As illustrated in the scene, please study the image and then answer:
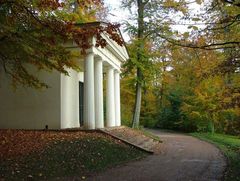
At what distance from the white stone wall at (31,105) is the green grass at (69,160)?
423 cm

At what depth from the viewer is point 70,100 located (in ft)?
62.6

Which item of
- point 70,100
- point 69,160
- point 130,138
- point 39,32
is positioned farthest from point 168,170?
point 70,100

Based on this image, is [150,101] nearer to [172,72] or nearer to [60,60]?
[172,72]

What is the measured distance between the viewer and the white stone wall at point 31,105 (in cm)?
1789

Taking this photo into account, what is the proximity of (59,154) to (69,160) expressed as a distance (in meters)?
0.48

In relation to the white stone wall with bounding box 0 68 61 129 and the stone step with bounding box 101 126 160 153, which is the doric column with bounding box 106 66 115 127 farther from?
the white stone wall with bounding box 0 68 61 129

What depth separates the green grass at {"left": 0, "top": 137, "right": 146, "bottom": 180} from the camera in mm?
9607

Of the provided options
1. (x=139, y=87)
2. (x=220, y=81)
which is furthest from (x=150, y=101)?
(x=220, y=81)

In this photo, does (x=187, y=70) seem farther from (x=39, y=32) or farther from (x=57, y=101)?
(x=39, y=32)

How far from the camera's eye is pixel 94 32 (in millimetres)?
10773

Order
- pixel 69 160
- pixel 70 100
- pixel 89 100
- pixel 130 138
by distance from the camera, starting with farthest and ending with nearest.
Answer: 1. pixel 70 100
2. pixel 130 138
3. pixel 89 100
4. pixel 69 160

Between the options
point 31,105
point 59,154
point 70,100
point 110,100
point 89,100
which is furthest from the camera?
point 110,100

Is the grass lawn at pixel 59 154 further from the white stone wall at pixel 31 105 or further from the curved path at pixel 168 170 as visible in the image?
the white stone wall at pixel 31 105

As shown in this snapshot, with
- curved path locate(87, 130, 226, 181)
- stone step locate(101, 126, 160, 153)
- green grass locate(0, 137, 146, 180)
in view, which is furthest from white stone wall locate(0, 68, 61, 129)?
curved path locate(87, 130, 226, 181)
